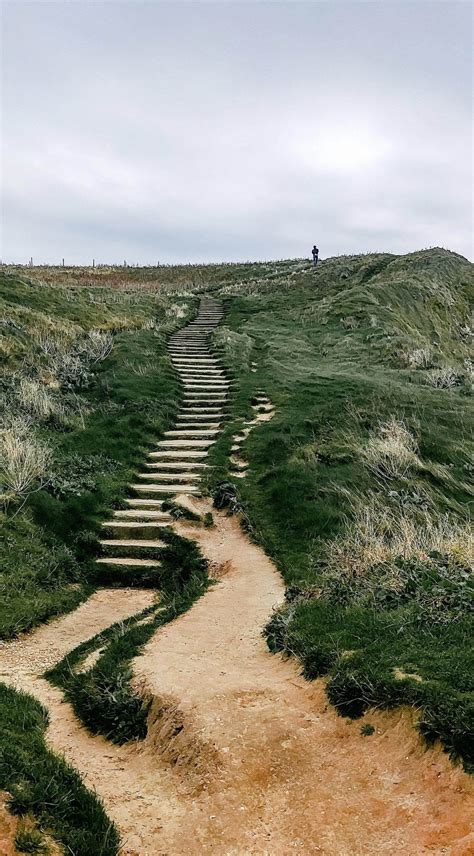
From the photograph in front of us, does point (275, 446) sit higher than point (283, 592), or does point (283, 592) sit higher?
point (275, 446)

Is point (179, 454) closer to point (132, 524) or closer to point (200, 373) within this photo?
point (132, 524)

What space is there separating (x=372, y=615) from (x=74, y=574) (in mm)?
4440

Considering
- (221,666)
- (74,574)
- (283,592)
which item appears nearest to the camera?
(221,666)

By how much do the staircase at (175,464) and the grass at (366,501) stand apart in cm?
59

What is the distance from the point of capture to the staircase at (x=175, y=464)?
9.63m

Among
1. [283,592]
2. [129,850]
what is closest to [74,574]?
[283,592]

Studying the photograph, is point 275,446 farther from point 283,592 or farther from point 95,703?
point 95,703

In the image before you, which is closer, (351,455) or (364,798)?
(364,798)

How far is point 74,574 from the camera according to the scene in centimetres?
888

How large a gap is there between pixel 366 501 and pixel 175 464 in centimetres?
404

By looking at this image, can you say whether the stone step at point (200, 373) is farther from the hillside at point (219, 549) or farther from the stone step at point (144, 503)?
the stone step at point (144, 503)

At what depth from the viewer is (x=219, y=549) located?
969cm

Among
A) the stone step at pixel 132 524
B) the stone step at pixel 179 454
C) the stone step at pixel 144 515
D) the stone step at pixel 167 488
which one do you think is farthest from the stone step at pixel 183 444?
the stone step at pixel 132 524

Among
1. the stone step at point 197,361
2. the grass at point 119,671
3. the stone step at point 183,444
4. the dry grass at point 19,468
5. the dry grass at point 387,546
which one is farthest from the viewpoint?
the stone step at point 197,361
